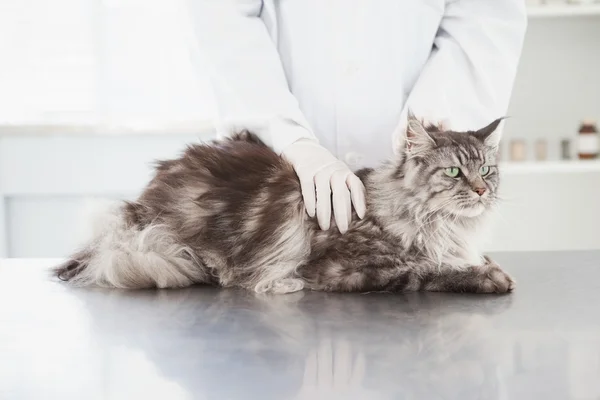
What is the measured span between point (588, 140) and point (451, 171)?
210cm

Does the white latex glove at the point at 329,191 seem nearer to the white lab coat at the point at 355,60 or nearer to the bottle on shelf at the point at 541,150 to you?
the white lab coat at the point at 355,60

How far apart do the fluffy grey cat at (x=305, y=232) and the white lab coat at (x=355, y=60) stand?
30cm

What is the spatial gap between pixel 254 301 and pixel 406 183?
1.35ft

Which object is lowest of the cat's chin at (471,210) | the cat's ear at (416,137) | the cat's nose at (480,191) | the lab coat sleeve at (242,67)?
the cat's chin at (471,210)

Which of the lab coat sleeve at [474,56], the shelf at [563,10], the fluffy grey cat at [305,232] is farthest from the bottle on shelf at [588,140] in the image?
the fluffy grey cat at [305,232]

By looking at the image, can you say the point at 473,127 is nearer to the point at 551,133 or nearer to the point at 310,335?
A: the point at 310,335

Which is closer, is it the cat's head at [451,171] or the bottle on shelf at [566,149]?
the cat's head at [451,171]

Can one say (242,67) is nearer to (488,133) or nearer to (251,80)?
(251,80)

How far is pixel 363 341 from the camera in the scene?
878 mm

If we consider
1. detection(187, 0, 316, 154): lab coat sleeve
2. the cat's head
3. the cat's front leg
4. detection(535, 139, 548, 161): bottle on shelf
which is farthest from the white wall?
the cat's front leg

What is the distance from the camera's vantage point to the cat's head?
4.34ft

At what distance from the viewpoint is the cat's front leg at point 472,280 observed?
4.06 ft

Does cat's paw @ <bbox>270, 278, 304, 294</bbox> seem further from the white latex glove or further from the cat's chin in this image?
the cat's chin

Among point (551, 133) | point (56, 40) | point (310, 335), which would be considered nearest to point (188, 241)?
point (310, 335)
